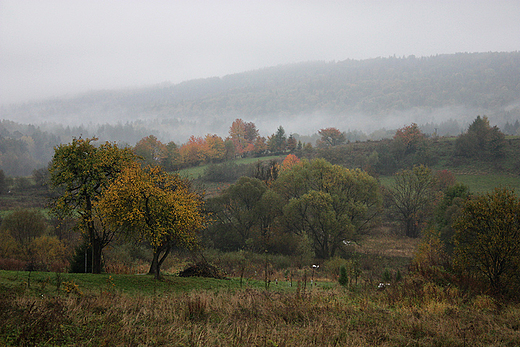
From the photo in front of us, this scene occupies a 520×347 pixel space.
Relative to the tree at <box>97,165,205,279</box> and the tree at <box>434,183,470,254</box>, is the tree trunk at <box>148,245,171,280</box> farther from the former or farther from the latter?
the tree at <box>434,183,470,254</box>

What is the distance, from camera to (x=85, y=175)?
16.8 metres

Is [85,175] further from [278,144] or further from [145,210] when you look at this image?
[278,144]

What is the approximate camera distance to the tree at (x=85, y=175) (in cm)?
1645

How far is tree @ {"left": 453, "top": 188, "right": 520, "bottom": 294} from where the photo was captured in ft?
50.3

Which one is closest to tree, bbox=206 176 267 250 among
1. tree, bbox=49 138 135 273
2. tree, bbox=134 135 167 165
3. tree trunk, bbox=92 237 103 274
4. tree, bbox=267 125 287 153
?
tree trunk, bbox=92 237 103 274

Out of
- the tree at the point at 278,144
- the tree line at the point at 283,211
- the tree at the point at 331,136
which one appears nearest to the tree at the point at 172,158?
the tree at the point at 278,144

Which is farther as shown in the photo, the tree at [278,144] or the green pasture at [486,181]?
the tree at [278,144]

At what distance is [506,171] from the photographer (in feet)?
264

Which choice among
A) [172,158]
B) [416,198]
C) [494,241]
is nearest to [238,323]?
[494,241]

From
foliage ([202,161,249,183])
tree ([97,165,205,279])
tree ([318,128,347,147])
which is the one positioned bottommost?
foliage ([202,161,249,183])

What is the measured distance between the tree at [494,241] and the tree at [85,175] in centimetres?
2056

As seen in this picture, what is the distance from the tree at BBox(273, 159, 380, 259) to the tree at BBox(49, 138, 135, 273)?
86.0 ft

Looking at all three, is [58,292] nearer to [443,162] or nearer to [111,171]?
[111,171]

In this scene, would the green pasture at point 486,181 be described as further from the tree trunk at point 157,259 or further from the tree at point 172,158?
the tree at point 172,158
